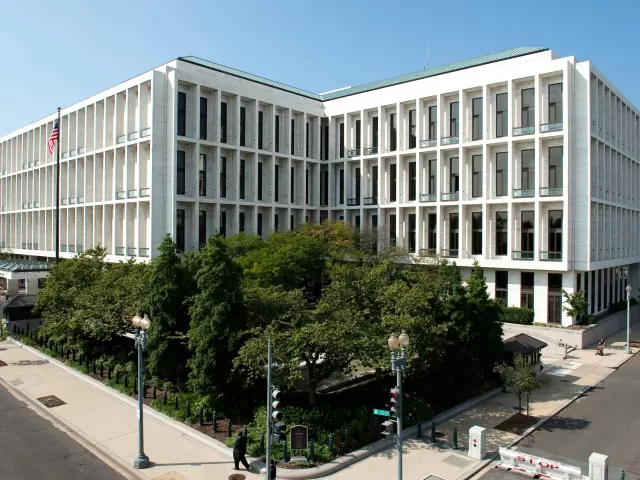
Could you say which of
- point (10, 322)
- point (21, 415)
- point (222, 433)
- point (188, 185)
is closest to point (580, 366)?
point (222, 433)

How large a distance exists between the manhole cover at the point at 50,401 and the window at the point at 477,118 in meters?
36.3

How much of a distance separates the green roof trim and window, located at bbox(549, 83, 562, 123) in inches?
153

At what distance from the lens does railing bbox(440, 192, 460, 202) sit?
4531 centimetres

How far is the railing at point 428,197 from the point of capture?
47.0 metres

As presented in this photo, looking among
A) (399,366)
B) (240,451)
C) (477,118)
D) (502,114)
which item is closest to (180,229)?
(477,118)

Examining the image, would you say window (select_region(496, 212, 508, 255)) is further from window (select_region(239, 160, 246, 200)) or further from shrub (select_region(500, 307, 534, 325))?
window (select_region(239, 160, 246, 200))

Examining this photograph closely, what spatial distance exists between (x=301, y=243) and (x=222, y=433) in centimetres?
2345

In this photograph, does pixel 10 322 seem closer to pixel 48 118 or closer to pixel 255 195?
pixel 255 195

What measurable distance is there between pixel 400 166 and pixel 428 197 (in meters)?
4.22

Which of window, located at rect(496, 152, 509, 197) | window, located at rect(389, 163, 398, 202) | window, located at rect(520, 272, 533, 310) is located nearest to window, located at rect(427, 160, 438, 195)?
window, located at rect(389, 163, 398, 202)

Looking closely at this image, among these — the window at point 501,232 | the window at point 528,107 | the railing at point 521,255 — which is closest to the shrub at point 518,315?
the railing at point 521,255

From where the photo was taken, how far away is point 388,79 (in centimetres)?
5422

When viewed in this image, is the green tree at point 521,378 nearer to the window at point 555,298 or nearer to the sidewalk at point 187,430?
the sidewalk at point 187,430

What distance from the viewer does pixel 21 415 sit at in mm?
21047
